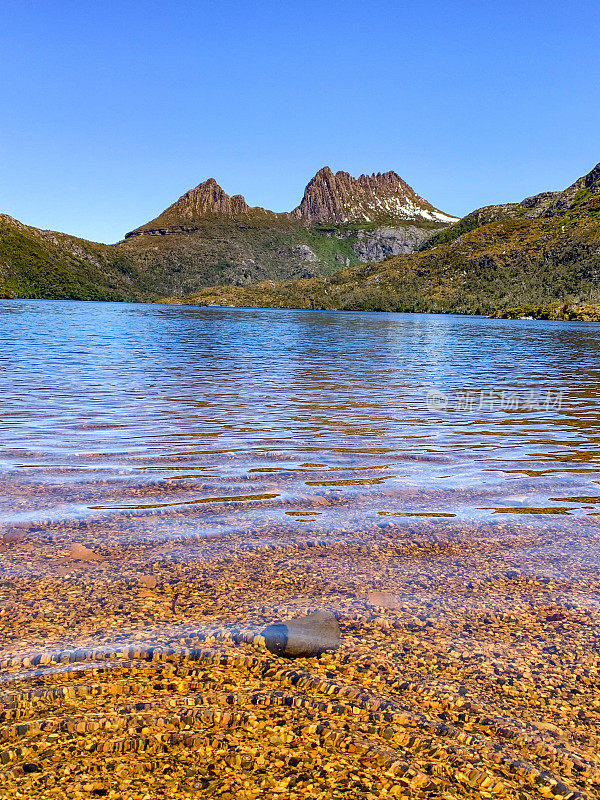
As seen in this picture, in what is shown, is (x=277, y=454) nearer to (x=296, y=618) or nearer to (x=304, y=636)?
(x=296, y=618)

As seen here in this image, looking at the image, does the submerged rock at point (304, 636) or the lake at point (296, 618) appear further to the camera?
the submerged rock at point (304, 636)

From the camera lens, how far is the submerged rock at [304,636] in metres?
4.68

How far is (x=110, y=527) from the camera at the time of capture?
7535 millimetres

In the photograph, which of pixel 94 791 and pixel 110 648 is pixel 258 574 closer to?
pixel 110 648

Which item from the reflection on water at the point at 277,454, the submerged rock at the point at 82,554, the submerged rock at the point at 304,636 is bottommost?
the reflection on water at the point at 277,454

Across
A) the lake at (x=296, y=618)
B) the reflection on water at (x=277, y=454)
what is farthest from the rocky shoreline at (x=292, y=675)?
the reflection on water at (x=277, y=454)

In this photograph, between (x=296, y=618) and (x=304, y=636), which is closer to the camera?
(x=304, y=636)

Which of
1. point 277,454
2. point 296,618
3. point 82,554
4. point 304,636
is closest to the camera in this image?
point 304,636

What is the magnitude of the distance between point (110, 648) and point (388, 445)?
973 centimetres

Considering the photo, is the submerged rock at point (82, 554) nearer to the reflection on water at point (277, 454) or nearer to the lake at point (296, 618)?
the lake at point (296, 618)

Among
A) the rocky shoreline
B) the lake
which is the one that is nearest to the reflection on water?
the lake

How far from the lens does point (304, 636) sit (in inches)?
191

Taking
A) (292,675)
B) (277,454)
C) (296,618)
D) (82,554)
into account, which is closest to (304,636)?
(296,618)

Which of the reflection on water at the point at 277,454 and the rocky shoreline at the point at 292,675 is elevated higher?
the rocky shoreline at the point at 292,675
